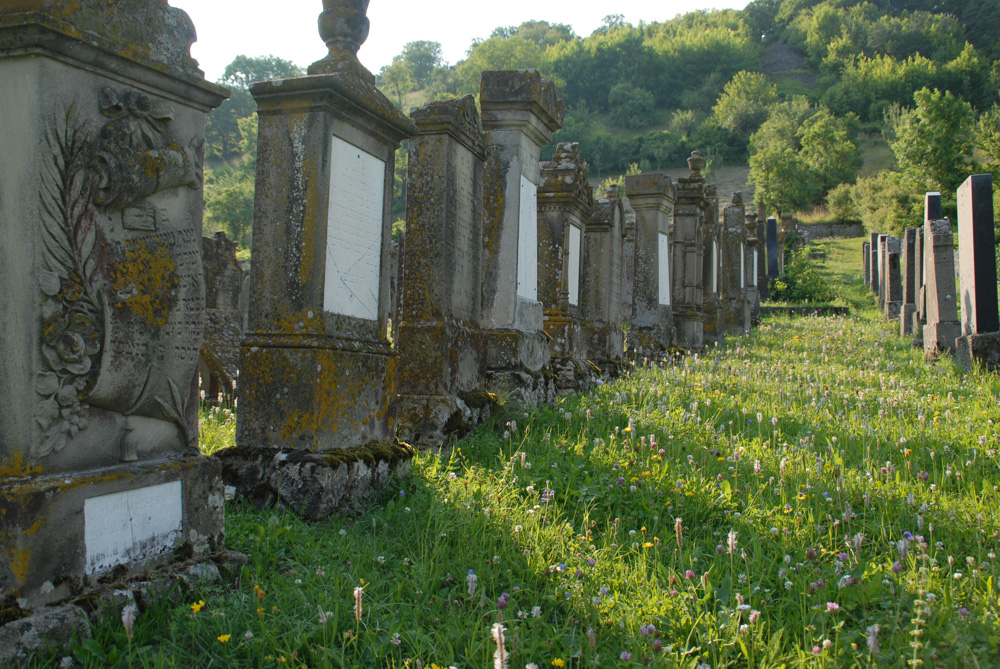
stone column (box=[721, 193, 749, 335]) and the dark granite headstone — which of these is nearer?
stone column (box=[721, 193, 749, 335])

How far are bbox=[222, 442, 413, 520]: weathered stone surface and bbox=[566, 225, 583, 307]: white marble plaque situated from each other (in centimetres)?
496

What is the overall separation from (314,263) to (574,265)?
524cm

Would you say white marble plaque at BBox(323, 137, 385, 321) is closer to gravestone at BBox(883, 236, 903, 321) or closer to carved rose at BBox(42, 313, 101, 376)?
carved rose at BBox(42, 313, 101, 376)

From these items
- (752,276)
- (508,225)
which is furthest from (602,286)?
(752,276)

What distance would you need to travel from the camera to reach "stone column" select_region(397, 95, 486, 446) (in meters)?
5.53

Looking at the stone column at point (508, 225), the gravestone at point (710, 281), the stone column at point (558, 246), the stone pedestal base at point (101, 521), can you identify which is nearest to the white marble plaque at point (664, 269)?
the gravestone at point (710, 281)

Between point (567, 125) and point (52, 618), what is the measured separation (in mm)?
97160

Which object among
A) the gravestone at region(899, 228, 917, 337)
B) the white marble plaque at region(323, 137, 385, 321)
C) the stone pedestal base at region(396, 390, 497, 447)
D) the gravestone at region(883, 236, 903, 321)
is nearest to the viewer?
the white marble plaque at region(323, 137, 385, 321)

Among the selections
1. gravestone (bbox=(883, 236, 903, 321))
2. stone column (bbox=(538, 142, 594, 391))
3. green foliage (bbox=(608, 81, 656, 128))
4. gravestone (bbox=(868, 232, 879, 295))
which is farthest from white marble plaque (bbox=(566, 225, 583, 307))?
green foliage (bbox=(608, 81, 656, 128))

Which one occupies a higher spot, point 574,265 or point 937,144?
point 937,144

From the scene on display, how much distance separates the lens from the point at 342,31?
A: 14.5ft

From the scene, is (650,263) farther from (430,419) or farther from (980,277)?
(430,419)

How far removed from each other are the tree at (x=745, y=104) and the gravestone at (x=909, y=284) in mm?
76491

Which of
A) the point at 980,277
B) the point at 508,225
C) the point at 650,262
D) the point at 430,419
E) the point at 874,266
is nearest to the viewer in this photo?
the point at 430,419
